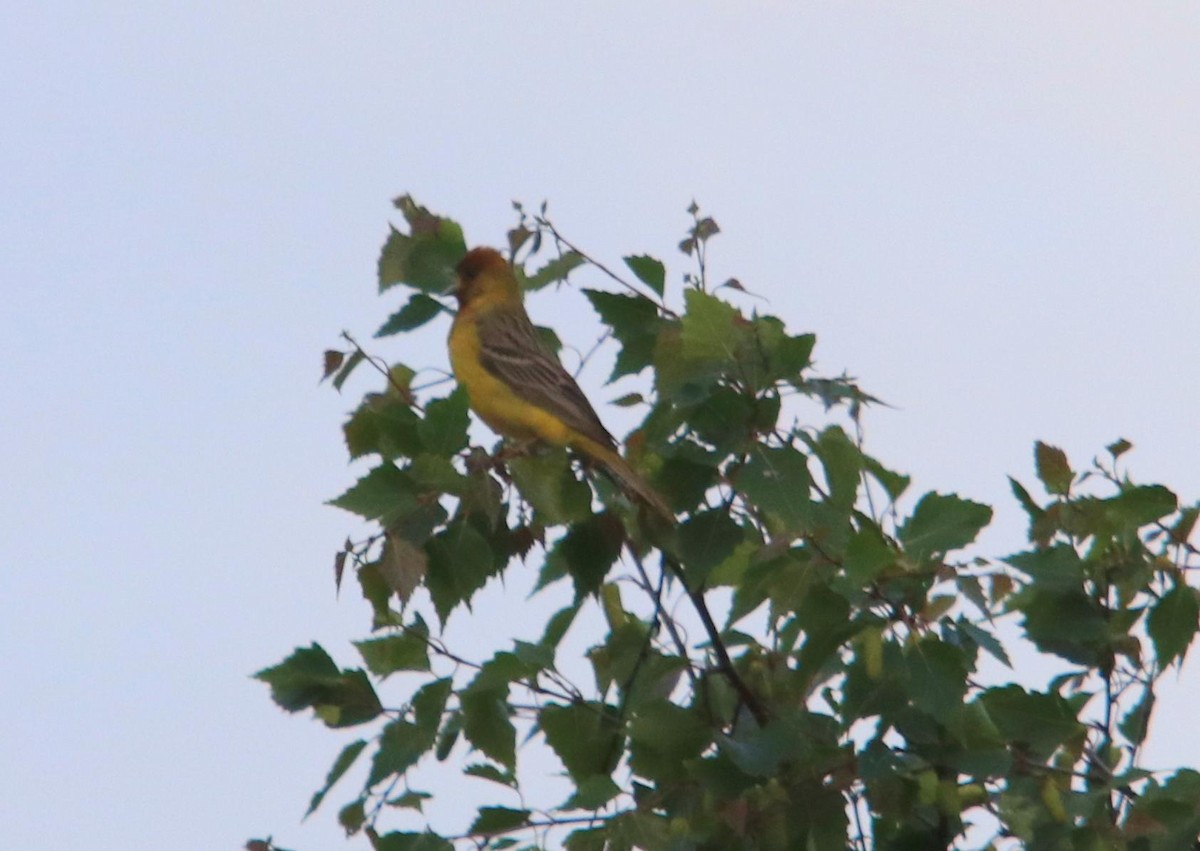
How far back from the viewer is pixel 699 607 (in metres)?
4.35

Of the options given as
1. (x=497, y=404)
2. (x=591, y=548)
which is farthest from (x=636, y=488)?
(x=497, y=404)

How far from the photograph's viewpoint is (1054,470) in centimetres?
421

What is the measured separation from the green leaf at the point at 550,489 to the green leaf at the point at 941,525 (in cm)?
86

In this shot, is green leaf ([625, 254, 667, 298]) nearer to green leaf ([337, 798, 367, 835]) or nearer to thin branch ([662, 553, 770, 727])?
thin branch ([662, 553, 770, 727])

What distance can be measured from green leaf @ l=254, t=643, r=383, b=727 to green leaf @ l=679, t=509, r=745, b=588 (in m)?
0.82

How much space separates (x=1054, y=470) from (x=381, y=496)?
1.72 m

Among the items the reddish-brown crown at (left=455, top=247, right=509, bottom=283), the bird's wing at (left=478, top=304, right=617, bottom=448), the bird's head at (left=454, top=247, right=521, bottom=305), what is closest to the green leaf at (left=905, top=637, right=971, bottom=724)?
the bird's wing at (left=478, top=304, right=617, bottom=448)

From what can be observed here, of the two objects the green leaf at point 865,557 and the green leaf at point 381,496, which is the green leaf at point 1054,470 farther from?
the green leaf at point 381,496

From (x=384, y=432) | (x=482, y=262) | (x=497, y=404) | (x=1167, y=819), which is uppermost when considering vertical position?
(x=482, y=262)

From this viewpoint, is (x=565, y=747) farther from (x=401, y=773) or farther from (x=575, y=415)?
(x=575, y=415)

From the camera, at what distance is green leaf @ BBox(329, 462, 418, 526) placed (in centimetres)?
373

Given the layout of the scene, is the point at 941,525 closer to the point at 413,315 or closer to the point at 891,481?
the point at 891,481

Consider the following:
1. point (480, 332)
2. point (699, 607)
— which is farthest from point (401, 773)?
point (480, 332)

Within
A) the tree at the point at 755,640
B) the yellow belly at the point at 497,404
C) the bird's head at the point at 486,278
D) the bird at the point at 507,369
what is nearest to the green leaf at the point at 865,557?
the tree at the point at 755,640
